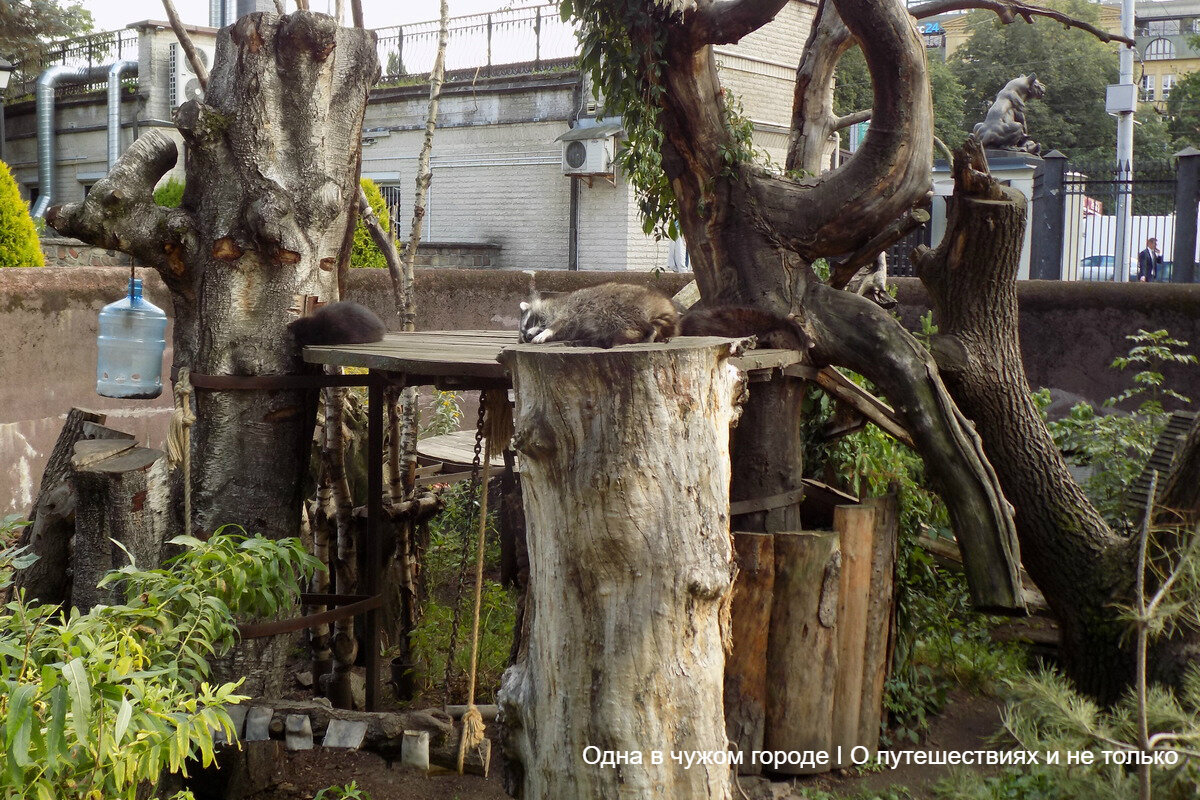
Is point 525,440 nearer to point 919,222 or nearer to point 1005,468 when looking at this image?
point 919,222

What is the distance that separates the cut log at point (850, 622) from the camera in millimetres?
4629

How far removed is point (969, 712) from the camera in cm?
548

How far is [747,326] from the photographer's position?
14.6 ft

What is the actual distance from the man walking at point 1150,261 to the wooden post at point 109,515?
42.6 feet

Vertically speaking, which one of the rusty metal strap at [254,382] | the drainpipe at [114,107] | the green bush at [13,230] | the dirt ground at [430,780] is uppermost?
the drainpipe at [114,107]

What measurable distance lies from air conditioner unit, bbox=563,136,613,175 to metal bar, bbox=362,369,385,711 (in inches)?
421

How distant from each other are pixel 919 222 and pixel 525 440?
107 inches

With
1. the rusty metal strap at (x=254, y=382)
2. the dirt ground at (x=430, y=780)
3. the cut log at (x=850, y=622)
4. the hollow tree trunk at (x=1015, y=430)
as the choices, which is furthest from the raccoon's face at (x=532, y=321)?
the hollow tree trunk at (x=1015, y=430)

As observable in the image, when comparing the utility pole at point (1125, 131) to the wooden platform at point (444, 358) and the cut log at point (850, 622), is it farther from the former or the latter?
the wooden platform at point (444, 358)

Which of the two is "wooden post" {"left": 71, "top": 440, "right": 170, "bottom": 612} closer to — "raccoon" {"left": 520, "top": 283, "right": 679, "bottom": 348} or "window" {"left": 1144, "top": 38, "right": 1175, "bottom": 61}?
"raccoon" {"left": 520, "top": 283, "right": 679, "bottom": 348}

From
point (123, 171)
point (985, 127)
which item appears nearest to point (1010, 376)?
point (123, 171)

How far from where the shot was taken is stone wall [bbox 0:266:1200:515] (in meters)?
7.06

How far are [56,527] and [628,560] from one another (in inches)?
117

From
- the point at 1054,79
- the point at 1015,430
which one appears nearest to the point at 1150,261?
the point at 1015,430
